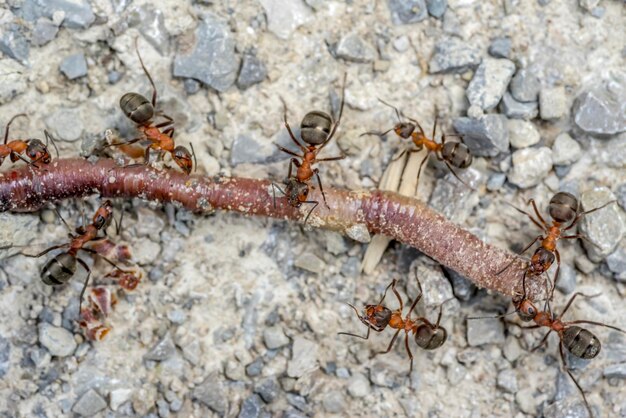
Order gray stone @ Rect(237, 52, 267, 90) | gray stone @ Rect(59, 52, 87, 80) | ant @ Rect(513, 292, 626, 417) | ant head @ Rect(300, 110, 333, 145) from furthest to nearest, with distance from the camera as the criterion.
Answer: gray stone @ Rect(237, 52, 267, 90) < gray stone @ Rect(59, 52, 87, 80) < ant @ Rect(513, 292, 626, 417) < ant head @ Rect(300, 110, 333, 145)

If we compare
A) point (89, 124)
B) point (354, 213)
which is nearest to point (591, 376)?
point (354, 213)

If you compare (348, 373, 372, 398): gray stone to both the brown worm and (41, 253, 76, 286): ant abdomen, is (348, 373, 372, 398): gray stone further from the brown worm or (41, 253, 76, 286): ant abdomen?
(41, 253, 76, 286): ant abdomen

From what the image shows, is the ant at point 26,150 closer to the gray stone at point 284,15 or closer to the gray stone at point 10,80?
the gray stone at point 10,80

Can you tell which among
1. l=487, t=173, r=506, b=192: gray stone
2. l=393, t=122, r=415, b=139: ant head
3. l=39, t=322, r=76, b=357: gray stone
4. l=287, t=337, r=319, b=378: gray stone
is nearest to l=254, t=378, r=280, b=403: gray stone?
l=287, t=337, r=319, b=378: gray stone

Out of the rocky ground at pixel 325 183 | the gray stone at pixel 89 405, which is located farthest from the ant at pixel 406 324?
the gray stone at pixel 89 405

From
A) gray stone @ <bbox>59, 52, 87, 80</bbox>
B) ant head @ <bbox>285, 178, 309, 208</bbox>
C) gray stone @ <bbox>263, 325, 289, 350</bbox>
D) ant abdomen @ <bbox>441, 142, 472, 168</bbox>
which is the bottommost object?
gray stone @ <bbox>263, 325, 289, 350</bbox>
